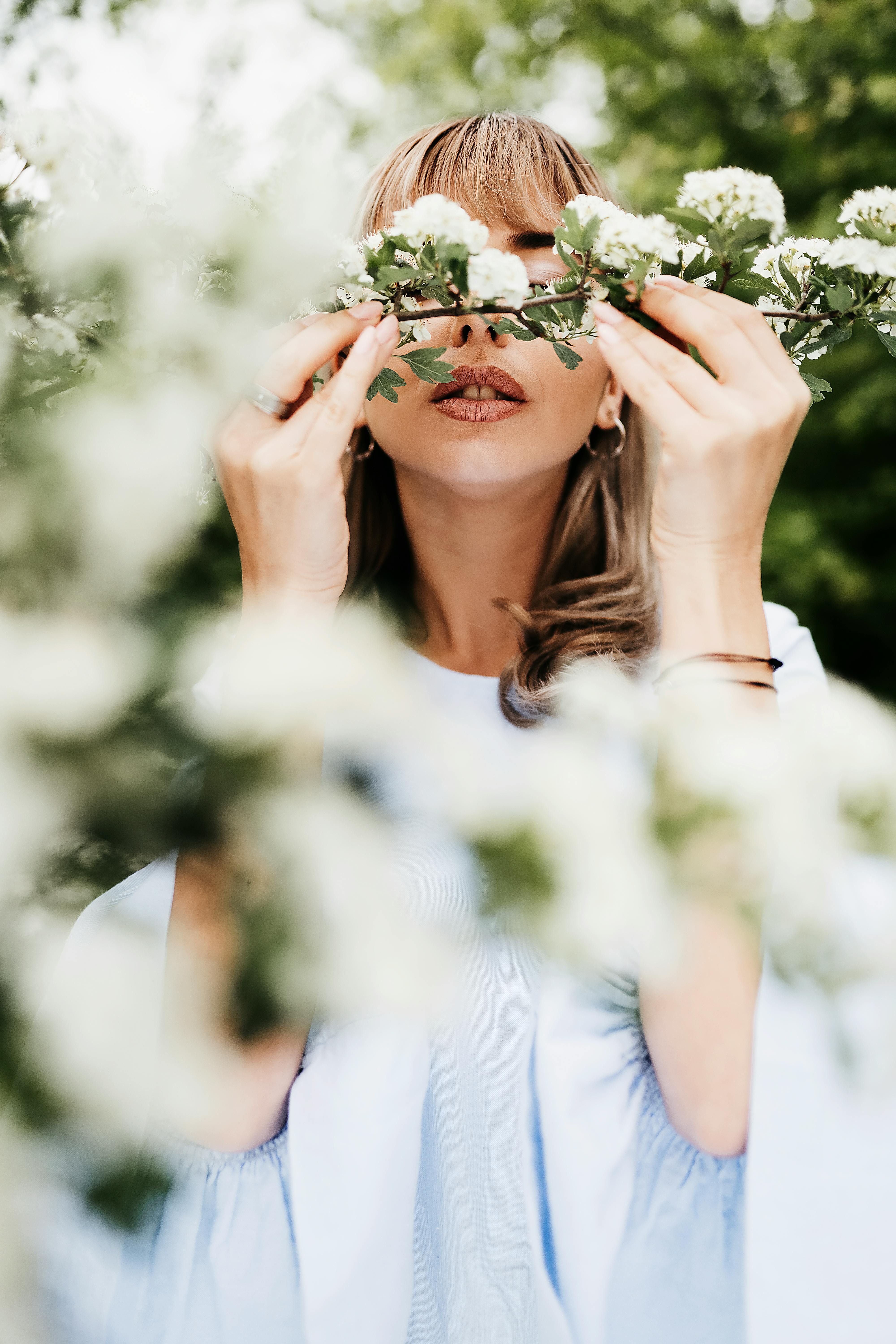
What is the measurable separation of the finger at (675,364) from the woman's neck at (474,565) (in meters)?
0.67

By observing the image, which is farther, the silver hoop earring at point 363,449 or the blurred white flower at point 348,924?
the silver hoop earring at point 363,449

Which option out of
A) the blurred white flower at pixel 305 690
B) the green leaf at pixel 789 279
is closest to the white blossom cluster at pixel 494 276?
the green leaf at pixel 789 279

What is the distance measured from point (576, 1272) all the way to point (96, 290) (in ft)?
4.49

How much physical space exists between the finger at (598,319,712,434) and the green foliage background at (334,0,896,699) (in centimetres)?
282

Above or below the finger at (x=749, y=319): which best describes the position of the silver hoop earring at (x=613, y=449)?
below

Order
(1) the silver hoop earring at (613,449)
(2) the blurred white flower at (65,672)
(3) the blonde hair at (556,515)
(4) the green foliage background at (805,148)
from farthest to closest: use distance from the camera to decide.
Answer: (4) the green foliage background at (805,148)
(1) the silver hoop earring at (613,449)
(3) the blonde hair at (556,515)
(2) the blurred white flower at (65,672)

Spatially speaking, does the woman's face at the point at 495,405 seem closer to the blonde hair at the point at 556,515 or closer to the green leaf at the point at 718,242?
the blonde hair at the point at 556,515

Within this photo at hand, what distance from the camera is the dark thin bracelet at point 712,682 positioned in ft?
2.96

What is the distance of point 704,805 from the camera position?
0.46 metres

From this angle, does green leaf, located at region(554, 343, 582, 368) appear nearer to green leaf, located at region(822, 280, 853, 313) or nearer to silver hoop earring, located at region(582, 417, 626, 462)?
green leaf, located at region(822, 280, 853, 313)

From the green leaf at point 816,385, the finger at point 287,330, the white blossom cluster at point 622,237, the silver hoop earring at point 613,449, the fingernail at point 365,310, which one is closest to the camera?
the finger at point 287,330

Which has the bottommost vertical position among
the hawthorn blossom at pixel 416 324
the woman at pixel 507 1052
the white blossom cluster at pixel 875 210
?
the woman at pixel 507 1052

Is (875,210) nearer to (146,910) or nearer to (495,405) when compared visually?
(495,405)

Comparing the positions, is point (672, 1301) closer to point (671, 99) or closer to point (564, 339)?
point (564, 339)
